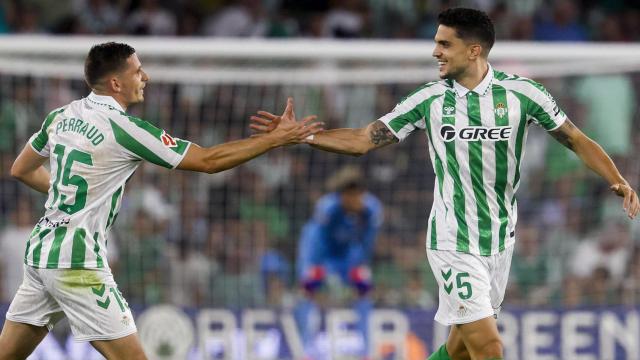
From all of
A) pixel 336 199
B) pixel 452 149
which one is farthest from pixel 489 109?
pixel 336 199

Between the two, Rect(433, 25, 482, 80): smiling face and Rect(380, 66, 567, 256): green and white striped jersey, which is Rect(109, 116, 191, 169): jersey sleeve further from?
Rect(433, 25, 482, 80): smiling face

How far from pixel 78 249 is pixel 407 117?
6.43ft

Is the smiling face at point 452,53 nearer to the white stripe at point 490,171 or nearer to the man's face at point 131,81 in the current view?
the white stripe at point 490,171

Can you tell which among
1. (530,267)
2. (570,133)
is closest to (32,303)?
(570,133)

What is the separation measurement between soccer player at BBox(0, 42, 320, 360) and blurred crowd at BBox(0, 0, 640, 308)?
5.31 meters

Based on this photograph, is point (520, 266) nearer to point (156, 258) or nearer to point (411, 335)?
point (411, 335)

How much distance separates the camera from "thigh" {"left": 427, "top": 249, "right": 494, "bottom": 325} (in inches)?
307

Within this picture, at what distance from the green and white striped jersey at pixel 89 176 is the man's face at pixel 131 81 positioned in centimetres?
15

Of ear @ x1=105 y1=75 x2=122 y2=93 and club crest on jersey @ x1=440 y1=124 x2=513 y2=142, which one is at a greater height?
ear @ x1=105 y1=75 x2=122 y2=93

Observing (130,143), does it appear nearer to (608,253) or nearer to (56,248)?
(56,248)

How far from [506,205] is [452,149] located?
43 cm

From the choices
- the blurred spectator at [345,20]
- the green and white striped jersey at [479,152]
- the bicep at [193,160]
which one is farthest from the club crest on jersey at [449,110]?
the blurred spectator at [345,20]

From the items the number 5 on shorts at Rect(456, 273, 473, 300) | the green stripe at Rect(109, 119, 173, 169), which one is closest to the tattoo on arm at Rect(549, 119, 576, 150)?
the number 5 on shorts at Rect(456, 273, 473, 300)

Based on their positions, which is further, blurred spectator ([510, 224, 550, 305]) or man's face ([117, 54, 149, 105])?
blurred spectator ([510, 224, 550, 305])
